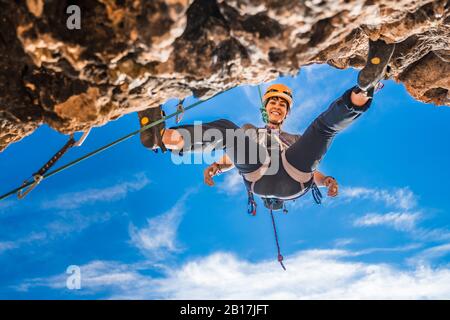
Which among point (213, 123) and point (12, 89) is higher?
point (213, 123)

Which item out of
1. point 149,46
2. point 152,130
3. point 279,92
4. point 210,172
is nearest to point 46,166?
point 152,130

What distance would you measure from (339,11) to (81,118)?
1.92 m

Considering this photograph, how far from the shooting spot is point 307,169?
484 cm

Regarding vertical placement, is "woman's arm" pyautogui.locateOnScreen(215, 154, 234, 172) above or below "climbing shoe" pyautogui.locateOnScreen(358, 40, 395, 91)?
below

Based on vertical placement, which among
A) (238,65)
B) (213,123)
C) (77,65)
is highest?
(213,123)

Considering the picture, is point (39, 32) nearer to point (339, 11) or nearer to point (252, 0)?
point (252, 0)

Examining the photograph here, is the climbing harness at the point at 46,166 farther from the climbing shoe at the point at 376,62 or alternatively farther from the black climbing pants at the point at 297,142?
the climbing shoe at the point at 376,62

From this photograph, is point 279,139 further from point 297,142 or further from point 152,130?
point 152,130

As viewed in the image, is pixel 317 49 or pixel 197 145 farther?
pixel 197 145

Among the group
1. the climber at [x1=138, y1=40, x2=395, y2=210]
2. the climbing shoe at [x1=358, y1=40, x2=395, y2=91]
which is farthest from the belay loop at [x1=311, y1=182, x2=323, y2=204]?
the climbing shoe at [x1=358, y1=40, x2=395, y2=91]

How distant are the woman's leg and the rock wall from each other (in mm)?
817

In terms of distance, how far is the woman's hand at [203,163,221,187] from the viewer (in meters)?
5.17

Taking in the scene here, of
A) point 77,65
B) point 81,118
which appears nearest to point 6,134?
point 81,118

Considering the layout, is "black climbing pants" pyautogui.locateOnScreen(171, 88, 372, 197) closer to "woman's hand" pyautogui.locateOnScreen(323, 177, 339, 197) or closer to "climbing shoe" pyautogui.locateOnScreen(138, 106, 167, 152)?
"climbing shoe" pyautogui.locateOnScreen(138, 106, 167, 152)
